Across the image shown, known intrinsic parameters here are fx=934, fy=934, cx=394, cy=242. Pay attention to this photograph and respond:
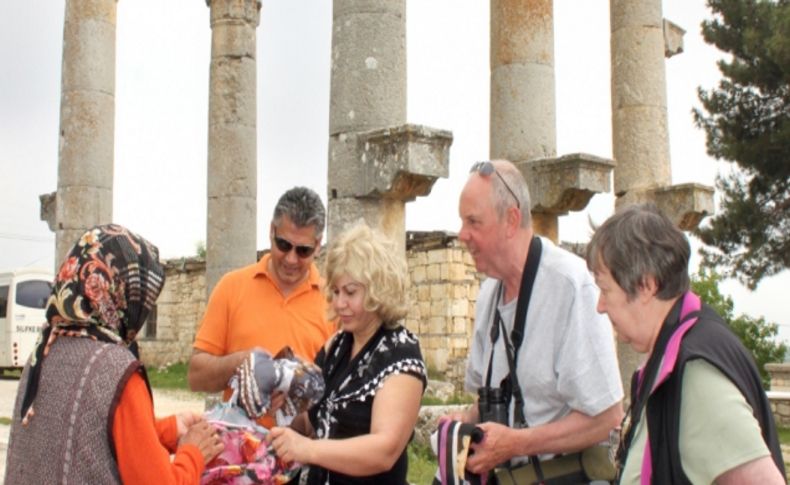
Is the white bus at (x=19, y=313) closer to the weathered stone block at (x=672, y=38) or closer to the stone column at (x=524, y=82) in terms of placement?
the weathered stone block at (x=672, y=38)

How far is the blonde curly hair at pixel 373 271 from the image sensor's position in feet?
11.7

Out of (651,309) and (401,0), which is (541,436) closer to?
(651,309)

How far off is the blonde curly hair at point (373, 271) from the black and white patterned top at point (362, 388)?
4.2 inches

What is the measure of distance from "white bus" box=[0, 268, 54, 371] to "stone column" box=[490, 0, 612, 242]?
18.0 metres

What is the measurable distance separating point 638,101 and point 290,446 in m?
12.1

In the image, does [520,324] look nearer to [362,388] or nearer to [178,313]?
[362,388]

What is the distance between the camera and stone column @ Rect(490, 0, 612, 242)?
1085 centimetres

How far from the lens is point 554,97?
11109 millimetres

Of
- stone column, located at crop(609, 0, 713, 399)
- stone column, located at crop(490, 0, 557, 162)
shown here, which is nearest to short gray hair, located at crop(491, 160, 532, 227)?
stone column, located at crop(490, 0, 557, 162)

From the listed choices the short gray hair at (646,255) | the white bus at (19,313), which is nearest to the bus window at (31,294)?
the white bus at (19,313)

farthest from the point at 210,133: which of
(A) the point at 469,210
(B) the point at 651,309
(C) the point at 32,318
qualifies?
(B) the point at 651,309

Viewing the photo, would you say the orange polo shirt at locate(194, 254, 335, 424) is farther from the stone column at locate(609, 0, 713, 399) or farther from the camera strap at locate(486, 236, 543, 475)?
the stone column at locate(609, 0, 713, 399)

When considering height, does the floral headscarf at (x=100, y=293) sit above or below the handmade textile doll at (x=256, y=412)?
above

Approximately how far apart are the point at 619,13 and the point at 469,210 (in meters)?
11.8
